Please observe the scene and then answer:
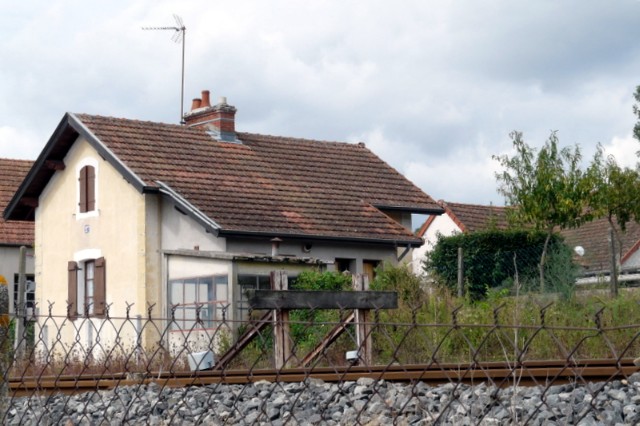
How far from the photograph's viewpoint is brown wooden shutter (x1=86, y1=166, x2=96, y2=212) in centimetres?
2839

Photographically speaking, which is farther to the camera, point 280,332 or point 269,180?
point 269,180

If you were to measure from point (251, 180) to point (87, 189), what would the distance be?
13.2 feet

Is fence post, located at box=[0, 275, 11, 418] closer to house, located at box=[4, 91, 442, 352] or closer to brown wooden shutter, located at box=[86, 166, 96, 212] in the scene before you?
house, located at box=[4, 91, 442, 352]

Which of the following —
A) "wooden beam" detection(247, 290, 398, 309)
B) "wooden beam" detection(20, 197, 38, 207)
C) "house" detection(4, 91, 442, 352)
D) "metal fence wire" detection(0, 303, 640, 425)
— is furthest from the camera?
"wooden beam" detection(20, 197, 38, 207)

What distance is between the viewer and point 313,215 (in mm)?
27344

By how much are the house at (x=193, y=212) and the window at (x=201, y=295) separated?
37 mm

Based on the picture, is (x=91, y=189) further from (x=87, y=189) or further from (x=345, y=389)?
(x=345, y=389)

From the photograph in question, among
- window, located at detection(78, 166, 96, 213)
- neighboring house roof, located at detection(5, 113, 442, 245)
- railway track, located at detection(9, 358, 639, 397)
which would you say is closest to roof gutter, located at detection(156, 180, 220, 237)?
neighboring house roof, located at detection(5, 113, 442, 245)

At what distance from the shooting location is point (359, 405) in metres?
7.64

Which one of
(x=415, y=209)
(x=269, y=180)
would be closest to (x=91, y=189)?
(x=269, y=180)

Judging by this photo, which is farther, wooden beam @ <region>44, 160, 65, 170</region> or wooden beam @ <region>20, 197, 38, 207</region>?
wooden beam @ <region>20, 197, 38, 207</region>

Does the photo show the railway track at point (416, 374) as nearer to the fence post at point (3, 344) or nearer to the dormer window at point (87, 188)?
the fence post at point (3, 344)

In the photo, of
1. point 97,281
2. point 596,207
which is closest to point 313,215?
point 97,281

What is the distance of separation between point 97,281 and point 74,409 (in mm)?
19078
